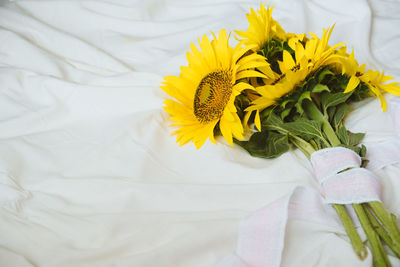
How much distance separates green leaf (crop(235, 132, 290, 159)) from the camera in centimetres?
72

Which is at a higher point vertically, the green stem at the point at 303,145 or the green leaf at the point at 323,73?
the green leaf at the point at 323,73

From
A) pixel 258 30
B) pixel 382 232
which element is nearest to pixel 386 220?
pixel 382 232

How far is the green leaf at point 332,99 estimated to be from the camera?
708mm

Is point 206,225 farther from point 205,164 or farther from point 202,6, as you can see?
point 202,6

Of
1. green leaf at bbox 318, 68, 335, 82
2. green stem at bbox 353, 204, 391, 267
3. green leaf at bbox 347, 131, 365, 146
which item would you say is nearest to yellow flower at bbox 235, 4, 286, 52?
green leaf at bbox 318, 68, 335, 82

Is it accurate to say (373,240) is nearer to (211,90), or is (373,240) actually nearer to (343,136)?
(343,136)

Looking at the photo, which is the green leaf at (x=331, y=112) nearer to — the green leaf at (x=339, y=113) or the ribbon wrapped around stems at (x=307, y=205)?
the green leaf at (x=339, y=113)

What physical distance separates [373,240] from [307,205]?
4.2 inches

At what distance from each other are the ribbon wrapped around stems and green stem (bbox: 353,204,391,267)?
2 cm

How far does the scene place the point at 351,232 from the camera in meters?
0.56

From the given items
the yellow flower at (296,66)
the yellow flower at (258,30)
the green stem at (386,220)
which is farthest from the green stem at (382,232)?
the yellow flower at (258,30)

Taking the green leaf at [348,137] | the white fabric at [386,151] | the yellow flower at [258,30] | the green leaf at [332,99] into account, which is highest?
the yellow flower at [258,30]

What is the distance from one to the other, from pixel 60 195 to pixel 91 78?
39 cm

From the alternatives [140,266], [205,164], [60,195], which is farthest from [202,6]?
[140,266]
